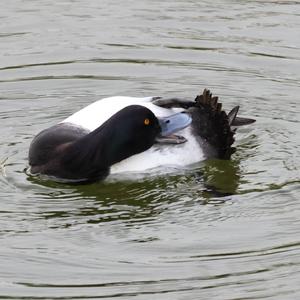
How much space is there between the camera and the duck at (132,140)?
9.31 metres

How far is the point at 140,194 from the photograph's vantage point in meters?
9.18

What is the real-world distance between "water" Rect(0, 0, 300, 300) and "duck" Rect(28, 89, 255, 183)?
0.13 metres

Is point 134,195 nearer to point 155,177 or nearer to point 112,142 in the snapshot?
point 155,177

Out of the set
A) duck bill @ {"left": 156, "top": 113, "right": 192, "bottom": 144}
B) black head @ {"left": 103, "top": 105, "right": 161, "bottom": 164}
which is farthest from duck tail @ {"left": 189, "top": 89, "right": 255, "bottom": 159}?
black head @ {"left": 103, "top": 105, "right": 161, "bottom": 164}

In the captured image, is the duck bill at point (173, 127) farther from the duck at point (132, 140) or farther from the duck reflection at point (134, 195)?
the duck reflection at point (134, 195)

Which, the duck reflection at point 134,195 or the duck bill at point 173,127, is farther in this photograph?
the duck bill at point 173,127

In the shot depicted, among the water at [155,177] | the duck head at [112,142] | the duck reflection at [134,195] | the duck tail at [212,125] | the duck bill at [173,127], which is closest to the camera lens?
the water at [155,177]

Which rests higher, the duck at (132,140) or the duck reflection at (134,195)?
the duck at (132,140)

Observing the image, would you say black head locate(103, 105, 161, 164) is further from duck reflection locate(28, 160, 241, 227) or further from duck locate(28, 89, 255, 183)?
duck reflection locate(28, 160, 241, 227)

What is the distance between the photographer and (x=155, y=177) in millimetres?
9367

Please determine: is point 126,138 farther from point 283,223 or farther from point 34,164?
point 283,223

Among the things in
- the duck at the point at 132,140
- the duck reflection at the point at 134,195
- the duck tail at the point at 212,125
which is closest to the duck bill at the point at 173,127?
the duck at the point at 132,140

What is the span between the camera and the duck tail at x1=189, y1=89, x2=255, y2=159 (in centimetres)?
952

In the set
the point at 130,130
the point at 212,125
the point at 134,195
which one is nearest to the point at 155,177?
the point at 134,195
